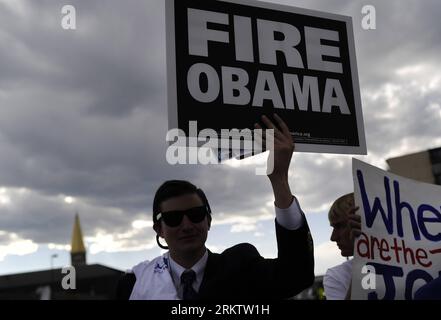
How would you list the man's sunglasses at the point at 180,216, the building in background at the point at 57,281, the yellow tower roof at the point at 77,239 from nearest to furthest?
the man's sunglasses at the point at 180,216 < the building in background at the point at 57,281 < the yellow tower roof at the point at 77,239

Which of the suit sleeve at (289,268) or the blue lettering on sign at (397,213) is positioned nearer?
the suit sleeve at (289,268)

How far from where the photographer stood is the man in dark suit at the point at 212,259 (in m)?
2.10

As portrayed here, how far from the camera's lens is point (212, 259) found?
228 centimetres

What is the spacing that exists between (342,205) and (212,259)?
3.38 feet

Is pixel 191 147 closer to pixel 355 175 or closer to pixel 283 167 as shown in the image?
pixel 283 167

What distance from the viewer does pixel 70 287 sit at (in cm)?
245

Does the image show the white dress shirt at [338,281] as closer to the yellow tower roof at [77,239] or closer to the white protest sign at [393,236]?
the white protest sign at [393,236]

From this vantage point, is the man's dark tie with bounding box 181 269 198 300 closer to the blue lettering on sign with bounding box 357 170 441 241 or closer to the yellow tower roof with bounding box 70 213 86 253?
the blue lettering on sign with bounding box 357 170 441 241

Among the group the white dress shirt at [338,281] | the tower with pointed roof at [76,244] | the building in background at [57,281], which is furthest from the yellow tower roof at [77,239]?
the white dress shirt at [338,281]

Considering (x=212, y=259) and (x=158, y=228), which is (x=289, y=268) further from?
(x=158, y=228)

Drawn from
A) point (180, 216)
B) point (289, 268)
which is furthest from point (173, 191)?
point (289, 268)

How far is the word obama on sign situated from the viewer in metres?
2.58

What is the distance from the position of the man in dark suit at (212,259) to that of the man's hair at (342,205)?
30.8 inches
